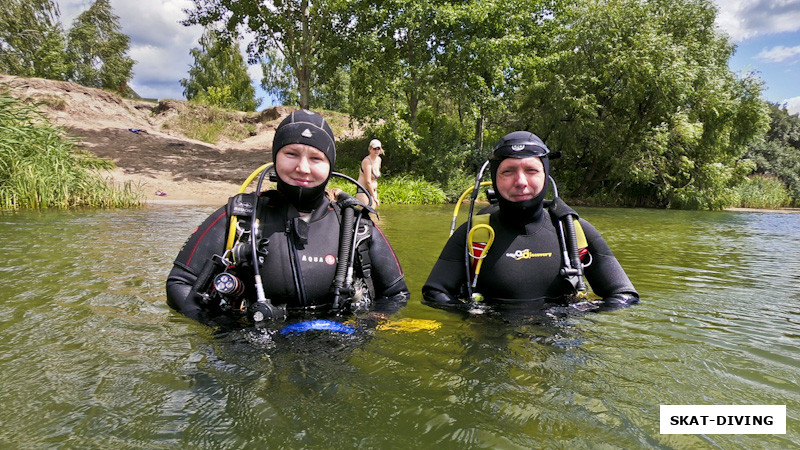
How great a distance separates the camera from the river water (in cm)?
175

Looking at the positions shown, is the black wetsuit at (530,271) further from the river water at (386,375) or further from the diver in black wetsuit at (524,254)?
the river water at (386,375)

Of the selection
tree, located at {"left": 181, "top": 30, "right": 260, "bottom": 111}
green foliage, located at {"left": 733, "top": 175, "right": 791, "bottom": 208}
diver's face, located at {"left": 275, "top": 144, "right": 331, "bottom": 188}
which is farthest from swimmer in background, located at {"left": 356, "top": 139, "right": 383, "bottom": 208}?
tree, located at {"left": 181, "top": 30, "right": 260, "bottom": 111}

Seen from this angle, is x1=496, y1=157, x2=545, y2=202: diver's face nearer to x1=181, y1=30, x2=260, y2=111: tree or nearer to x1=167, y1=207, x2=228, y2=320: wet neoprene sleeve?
x1=167, y1=207, x2=228, y2=320: wet neoprene sleeve

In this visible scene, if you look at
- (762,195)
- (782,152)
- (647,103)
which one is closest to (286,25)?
(647,103)

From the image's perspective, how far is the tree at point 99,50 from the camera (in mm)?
34031

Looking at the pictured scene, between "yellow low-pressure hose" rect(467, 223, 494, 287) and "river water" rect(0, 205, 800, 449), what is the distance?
1.33 feet

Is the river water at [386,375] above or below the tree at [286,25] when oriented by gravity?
below

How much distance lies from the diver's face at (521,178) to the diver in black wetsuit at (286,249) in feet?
3.06

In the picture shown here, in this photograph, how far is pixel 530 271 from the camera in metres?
3.08

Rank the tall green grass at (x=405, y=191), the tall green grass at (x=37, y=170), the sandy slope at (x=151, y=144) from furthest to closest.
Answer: the tall green grass at (x=405, y=191) < the sandy slope at (x=151, y=144) < the tall green grass at (x=37, y=170)

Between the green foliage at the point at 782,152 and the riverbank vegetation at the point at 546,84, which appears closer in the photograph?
the riverbank vegetation at the point at 546,84

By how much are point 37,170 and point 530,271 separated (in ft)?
33.3

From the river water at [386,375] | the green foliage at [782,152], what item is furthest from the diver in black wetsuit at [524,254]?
the green foliage at [782,152]

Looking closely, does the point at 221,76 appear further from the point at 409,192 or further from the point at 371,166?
the point at 371,166
